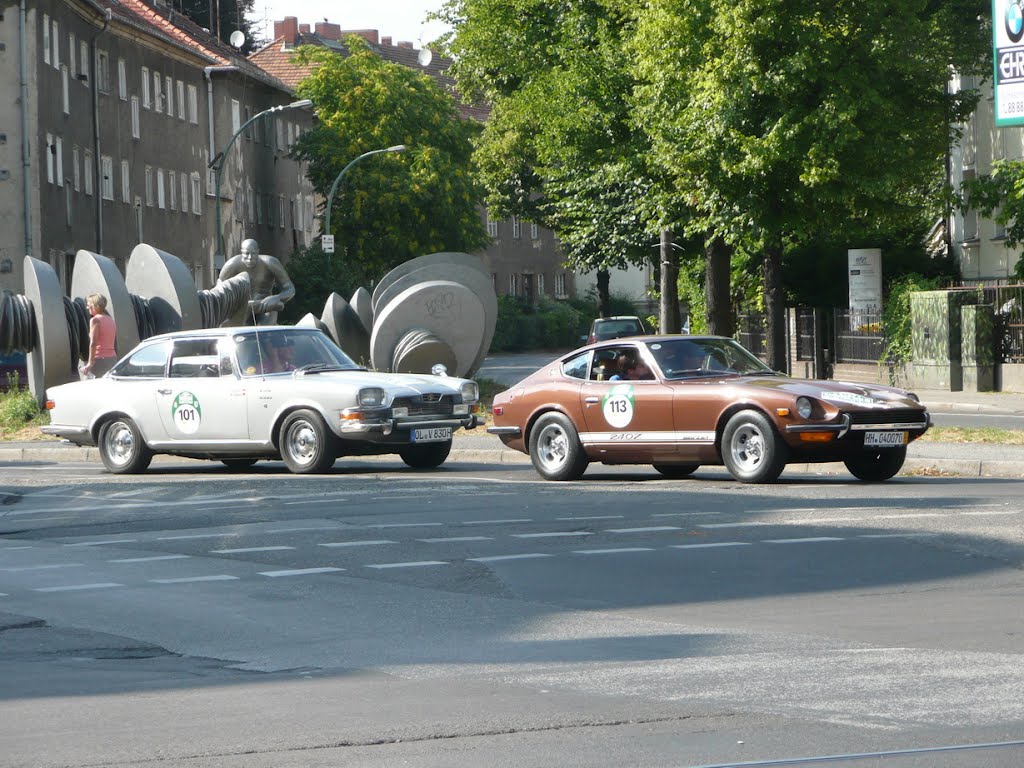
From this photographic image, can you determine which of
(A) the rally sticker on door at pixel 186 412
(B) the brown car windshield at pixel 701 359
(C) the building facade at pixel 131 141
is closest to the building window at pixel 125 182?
(C) the building facade at pixel 131 141

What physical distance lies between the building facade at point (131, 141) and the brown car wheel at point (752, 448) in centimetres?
3068

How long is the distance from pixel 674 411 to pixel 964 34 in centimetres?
2220

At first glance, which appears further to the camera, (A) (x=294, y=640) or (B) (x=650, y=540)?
(B) (x=650, y=540)

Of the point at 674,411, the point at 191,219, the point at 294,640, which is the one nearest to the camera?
the point at 294,640

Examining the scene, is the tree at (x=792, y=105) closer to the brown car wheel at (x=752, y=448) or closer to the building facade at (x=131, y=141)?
the building facade at (x=131, y=141)

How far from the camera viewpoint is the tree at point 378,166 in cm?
8025

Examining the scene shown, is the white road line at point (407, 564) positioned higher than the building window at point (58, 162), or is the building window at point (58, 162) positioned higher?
the building window at point (58, 162)

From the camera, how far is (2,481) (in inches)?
779

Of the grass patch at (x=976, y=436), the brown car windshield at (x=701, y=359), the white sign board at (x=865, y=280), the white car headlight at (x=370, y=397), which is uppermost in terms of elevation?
the white sign board at (x=865, y=280)

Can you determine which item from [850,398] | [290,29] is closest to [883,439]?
[850,398]

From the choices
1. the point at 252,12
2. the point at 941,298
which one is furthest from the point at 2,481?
the point at 252,12

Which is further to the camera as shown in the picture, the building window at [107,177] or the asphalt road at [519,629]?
the building window at [107,177]

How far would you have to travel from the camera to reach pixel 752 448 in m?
16.5

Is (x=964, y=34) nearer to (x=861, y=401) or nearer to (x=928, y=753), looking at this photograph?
(x=861, y=401)
